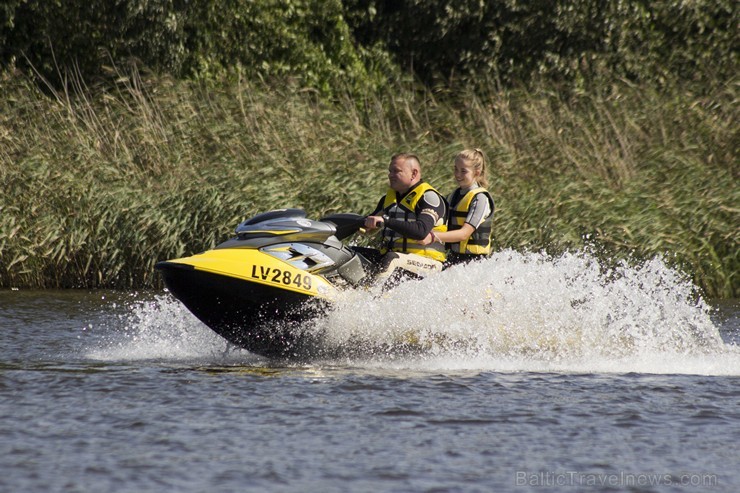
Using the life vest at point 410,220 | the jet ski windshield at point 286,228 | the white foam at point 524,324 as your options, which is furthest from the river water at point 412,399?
the jet ski windshield at point 286,228

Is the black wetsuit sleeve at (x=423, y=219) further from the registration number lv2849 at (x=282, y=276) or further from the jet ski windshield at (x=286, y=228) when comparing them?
the registration number lv2849 at (x=282, y=276)

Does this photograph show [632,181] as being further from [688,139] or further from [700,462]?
[700,462]

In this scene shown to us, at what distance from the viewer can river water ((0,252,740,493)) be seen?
478 cm

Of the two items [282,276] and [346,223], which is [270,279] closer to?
[282,276]

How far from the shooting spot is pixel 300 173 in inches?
480

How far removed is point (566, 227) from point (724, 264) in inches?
63.6

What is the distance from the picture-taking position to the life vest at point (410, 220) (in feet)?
24.5

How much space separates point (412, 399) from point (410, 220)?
5.11 feet

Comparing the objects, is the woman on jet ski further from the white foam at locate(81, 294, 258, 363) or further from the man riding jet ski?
the white foam at locate(81, 294, 258, 363)

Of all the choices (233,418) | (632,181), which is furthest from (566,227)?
(233,418)

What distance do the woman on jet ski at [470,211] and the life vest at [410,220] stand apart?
0.31 ft

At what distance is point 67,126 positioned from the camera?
12.8 metres

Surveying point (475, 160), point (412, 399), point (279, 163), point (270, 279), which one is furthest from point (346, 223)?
point (279, 163)

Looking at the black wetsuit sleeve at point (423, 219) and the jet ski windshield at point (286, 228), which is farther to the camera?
the black wetsuit sleeve at point (423, 219)
